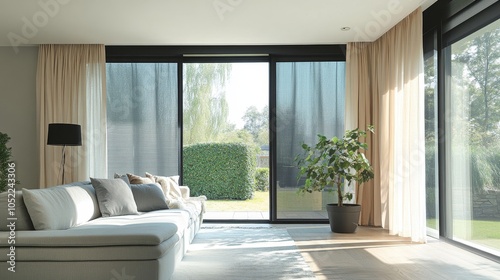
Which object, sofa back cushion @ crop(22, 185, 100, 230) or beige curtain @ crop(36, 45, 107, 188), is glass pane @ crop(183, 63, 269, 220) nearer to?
beige curtain @ crop(36, 45, 107, 188)

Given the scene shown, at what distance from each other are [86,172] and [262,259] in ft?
11.1

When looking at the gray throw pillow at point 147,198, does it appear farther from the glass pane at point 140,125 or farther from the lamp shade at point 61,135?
the glass pane at point 140,125

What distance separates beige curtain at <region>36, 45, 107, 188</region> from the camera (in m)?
6.98

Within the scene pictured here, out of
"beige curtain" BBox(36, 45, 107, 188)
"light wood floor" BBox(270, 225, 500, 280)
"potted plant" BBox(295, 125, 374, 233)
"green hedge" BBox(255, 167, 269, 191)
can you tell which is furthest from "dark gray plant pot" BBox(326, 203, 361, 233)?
"green hedge" BBox(255, 167, 269, 191)

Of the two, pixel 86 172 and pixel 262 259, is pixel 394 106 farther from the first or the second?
pixel 86 172

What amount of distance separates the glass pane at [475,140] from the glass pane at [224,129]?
5.62m

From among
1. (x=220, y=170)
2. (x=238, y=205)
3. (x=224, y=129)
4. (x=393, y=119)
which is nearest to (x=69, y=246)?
(x=393, y=119)

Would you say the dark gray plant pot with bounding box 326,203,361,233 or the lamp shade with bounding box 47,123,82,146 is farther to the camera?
the dark gray plant pot with bounding box 326,203,361,233

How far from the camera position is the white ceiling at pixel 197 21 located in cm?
529

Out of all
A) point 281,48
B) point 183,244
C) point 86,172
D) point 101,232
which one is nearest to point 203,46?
point 281,48

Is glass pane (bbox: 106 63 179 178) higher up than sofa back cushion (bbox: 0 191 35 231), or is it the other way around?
glass pane (bbox: 106 63 179 178)

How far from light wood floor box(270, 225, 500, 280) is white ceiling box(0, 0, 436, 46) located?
2.55 m

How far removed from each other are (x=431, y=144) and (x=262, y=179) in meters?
6.07

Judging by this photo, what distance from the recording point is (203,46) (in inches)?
283
